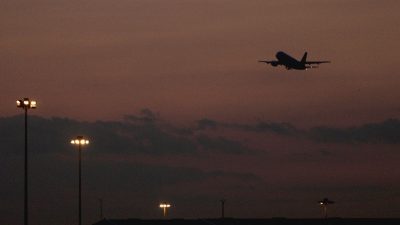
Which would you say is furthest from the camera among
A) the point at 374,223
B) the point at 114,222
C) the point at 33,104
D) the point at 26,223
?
the point at 114,222

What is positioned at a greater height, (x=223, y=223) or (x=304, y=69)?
(x=304, y=69)

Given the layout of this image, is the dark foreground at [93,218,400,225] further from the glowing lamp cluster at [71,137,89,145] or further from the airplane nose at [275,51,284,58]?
the airplane nose at [275,51,284,58]

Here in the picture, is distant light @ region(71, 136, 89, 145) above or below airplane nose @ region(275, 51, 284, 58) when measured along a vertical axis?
below

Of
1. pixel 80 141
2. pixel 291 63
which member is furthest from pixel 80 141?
pixel 291 63

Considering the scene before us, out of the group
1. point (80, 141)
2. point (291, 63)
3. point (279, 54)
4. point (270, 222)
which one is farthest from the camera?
point (279, 54)

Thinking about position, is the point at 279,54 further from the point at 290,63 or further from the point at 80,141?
the point at 80,141

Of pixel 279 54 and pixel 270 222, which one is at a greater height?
pixel 279 54

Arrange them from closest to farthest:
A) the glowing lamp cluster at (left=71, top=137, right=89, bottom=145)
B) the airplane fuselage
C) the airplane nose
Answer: the glowing lamp cluster at (left=71, top=137, right=89, bottom=145)
the airplane fuselage
the airplane nose

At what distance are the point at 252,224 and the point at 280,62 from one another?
135ft

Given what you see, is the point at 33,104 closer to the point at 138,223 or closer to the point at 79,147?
the point at 79,147

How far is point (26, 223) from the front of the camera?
89500 mm

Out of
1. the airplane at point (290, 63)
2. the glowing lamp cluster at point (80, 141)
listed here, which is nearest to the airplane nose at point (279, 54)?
the airplane at point (290, 63)

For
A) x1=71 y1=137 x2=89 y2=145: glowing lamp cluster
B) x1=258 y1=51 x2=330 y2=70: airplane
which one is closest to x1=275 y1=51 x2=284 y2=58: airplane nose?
x1=258 y1=51 x2=330 y2=70: airplane

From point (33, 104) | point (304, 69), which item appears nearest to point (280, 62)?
point (304, 69)
